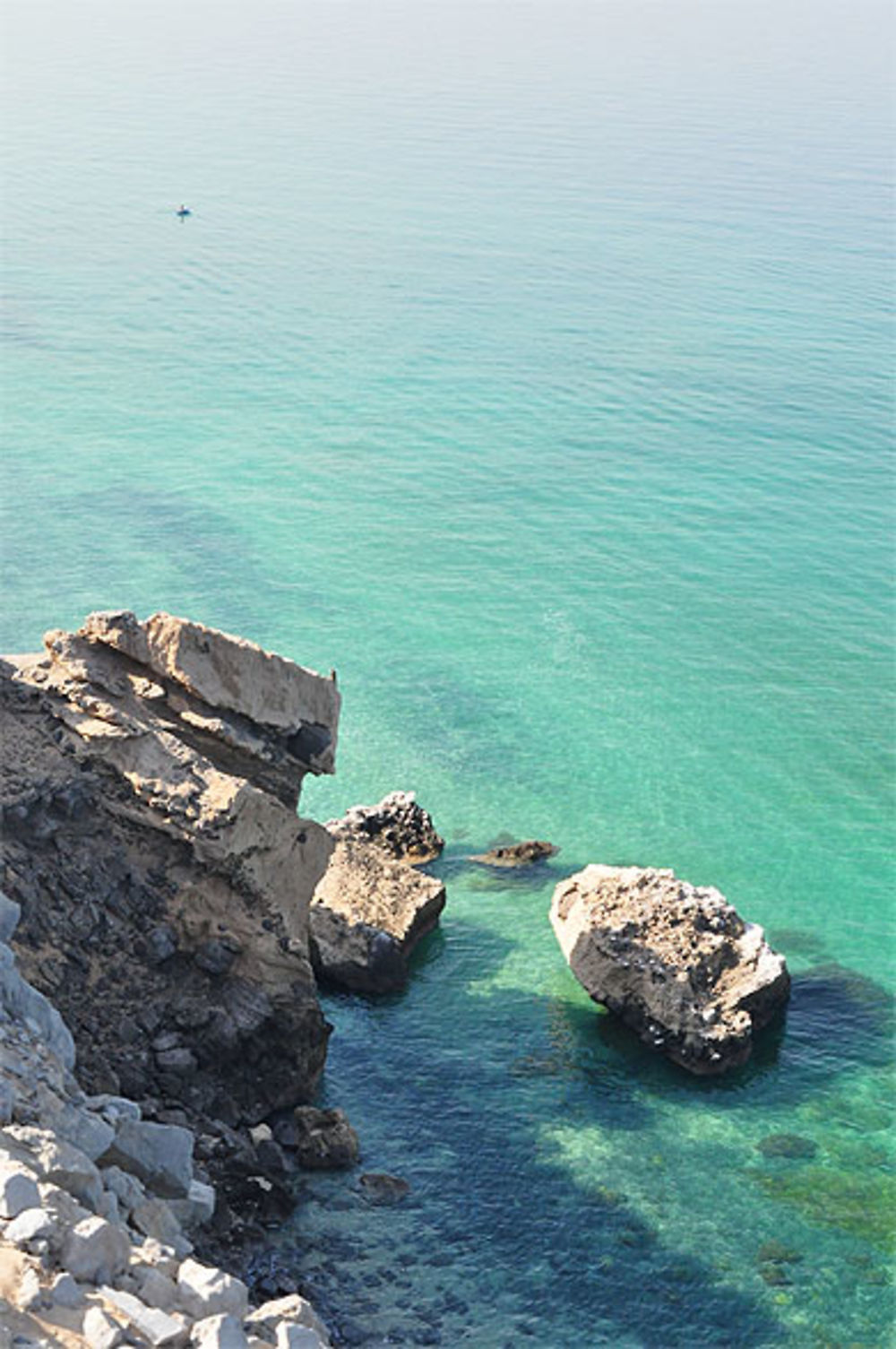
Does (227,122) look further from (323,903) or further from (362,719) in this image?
(323,903)

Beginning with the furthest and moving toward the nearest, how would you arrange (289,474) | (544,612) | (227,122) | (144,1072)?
(227,122), (289,474), (544,612), (144,1072)

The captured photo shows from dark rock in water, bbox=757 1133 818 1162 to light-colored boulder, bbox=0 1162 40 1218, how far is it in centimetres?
2003

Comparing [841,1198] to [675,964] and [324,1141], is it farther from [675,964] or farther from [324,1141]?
[324,1141]

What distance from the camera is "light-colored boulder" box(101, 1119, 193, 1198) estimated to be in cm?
2622

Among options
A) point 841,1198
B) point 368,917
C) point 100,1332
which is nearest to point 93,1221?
point 100,1332

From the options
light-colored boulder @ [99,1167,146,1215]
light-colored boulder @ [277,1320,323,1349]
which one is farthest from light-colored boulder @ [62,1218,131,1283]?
light-colored boulder @ [99,1167,146,1215]

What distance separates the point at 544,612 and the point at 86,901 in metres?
37.1

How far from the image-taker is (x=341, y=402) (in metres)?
89.2

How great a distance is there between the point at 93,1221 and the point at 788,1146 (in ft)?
66.0

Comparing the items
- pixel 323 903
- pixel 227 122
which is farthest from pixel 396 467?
pixel 227 122

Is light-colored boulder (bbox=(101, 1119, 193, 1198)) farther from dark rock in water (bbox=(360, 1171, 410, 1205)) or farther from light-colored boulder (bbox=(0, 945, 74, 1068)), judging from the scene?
dark rock in water (bbox=(360, 1171, 410, 1205))

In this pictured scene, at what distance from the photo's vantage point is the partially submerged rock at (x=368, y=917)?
40.5 metres

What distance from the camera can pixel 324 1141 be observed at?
3341 centimetres

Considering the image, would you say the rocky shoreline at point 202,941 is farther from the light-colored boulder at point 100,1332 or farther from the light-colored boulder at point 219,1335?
the light-colored boulder at point 100,1332
